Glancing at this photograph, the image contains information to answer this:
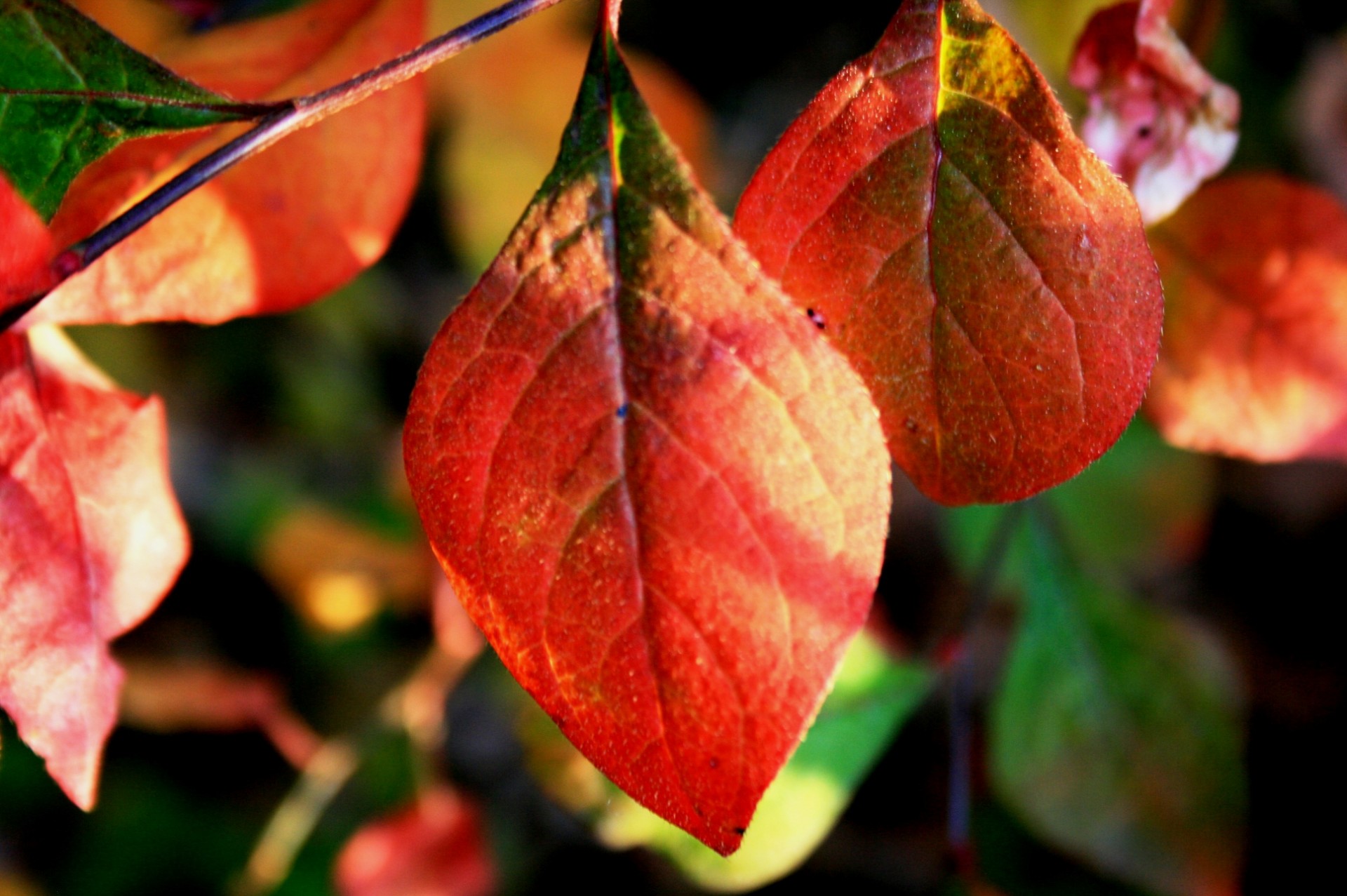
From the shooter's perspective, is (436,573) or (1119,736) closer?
(1119,736)

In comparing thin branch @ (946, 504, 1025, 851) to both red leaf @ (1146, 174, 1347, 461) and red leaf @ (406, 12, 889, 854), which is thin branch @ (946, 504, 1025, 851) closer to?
red leaf @ (1146, 174, 1347, 461)

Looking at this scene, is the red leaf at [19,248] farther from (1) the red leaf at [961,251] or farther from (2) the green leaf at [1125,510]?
(2) the green leaf at [1125,510]

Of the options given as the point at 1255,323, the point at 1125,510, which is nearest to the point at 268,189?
the point at 1255,323

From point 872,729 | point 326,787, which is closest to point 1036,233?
point 872,729

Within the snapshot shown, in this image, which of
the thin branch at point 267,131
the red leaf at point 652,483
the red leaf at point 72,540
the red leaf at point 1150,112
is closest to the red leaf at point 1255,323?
the red leaf at point 1150,112

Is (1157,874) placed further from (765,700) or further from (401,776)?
(401,776)

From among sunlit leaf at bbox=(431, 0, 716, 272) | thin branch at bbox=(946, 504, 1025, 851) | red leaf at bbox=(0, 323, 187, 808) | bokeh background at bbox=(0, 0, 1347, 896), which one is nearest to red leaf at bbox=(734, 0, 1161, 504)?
red leaf at bbox=(0, 323, 187, 808)

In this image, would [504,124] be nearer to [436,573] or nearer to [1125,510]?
[436,573]
